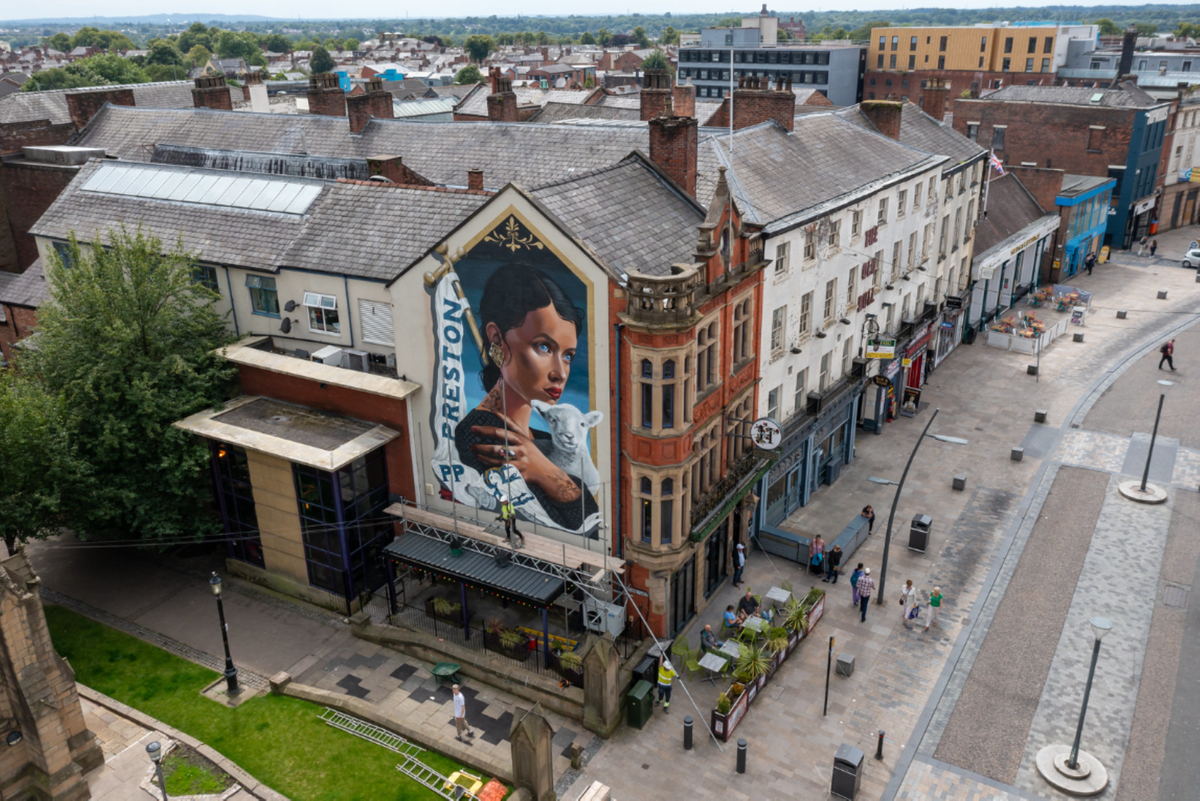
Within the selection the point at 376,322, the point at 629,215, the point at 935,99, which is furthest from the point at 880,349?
the point at 935,99

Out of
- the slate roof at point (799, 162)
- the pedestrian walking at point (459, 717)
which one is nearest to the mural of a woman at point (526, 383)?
the pedestrian walking at point (459, 717)

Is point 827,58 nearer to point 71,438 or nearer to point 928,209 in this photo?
point 928,209

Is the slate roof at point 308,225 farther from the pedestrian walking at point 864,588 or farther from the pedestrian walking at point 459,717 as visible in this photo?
the pedestrian walking at point 864,588

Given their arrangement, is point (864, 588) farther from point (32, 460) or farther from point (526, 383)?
point (32, 460)

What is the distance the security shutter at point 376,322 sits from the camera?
97.1 ft

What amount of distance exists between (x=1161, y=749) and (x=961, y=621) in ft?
21.9

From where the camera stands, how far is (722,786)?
22.5m

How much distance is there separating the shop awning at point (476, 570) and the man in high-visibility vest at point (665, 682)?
3696mm

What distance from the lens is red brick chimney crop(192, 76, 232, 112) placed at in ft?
172

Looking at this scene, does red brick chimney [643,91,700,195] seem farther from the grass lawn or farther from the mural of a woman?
the grass lawn

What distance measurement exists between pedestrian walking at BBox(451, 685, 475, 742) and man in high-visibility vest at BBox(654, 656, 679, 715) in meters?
5.41

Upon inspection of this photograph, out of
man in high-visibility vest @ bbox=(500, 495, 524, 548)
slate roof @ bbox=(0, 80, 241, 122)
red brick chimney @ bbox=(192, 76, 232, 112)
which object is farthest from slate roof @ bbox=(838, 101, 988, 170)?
slate roof @ bbox=(0, 80, 241, 122)

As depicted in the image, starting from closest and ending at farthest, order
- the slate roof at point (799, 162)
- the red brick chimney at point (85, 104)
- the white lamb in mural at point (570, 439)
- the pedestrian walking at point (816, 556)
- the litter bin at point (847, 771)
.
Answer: the litter bin at point (847, 771) < the white lamb in mural at point (570, 439) < the slate roof at point (799, 162) < the pedestrian walking at point (816, 556) < the red brick chimney at point (85, 104)

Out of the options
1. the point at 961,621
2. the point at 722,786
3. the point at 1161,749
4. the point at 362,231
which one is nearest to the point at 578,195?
the point at 362,231
